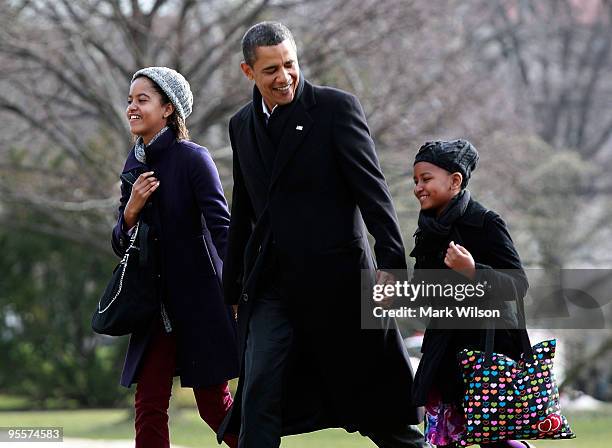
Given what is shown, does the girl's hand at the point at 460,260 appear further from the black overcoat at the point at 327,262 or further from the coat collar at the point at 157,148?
the coat collar at the point at 157,148

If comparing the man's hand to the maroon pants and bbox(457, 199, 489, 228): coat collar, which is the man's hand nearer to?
bbox(457, 199, 489, 228): coat collar

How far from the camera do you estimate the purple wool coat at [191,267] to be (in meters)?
6.31

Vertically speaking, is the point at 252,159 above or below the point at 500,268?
above

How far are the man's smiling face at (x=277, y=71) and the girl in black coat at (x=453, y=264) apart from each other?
24.0 inches

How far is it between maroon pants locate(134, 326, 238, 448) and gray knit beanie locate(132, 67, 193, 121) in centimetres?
103

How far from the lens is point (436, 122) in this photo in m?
19.5

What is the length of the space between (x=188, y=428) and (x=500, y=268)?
36.2 ft

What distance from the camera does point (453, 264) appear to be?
5.54m

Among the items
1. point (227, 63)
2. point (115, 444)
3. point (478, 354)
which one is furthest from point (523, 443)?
point (227, 63)

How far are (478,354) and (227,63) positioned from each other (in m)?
13.4

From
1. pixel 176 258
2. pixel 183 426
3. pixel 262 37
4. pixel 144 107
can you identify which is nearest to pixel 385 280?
pixel 262 37

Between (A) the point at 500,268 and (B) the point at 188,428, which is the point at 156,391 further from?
(B) the point at 188,428

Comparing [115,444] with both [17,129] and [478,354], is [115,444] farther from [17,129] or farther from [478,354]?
[17,129]

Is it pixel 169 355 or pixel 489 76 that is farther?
A: pixel 489 76
